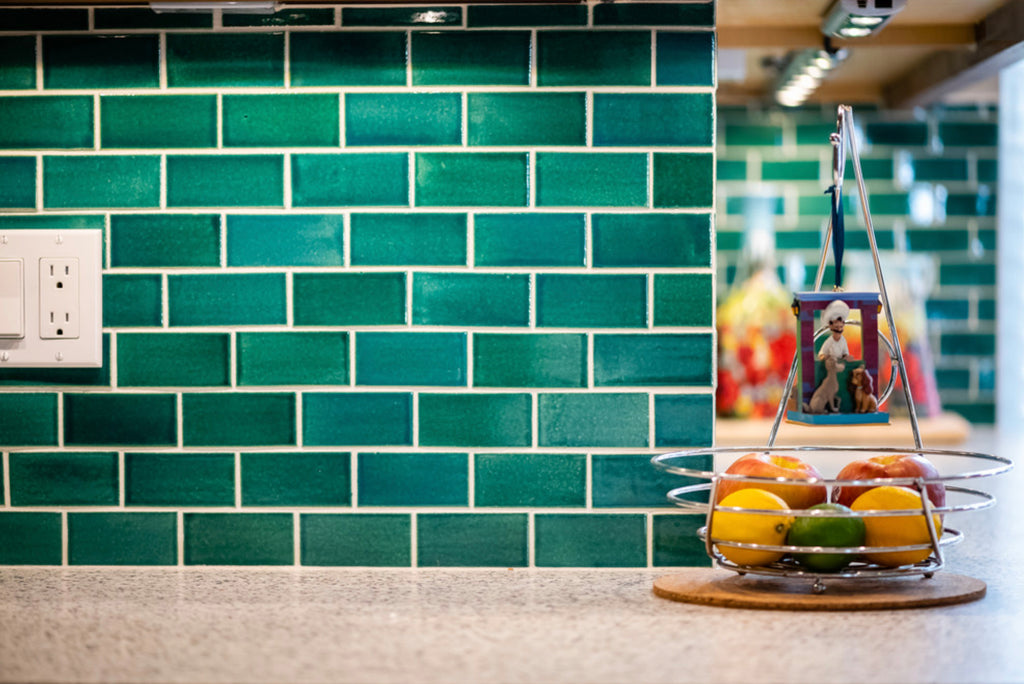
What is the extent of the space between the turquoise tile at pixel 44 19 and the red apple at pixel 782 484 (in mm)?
865

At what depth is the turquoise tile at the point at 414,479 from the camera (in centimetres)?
128

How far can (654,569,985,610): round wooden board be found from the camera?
3.50 ft

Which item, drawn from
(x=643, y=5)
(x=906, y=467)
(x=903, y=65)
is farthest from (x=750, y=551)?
(x=903, y=65)

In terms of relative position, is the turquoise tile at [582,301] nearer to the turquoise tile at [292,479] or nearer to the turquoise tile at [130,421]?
the turquoise tile at [292,479]

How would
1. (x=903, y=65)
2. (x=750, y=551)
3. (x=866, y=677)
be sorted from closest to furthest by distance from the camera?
1. (x=866, y=677)
2. (x=750, y=551)
3. (x=903, y=65)

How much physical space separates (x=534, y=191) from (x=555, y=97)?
0.11 meters

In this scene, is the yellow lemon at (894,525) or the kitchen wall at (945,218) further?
the kitchen wall at (945,218)

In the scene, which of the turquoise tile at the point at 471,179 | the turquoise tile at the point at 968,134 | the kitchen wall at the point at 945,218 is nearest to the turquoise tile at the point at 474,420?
the turquoise tile at the point at 471,179

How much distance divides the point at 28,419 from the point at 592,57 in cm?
75

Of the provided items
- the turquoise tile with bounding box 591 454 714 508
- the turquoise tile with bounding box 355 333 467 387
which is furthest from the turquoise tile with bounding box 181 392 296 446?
the turquoise tile with bounding box 591 454 714 508

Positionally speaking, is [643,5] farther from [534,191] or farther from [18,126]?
[18,126]

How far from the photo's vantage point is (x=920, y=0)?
4.46 ft

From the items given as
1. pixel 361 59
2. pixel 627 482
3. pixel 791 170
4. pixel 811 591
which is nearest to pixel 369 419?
pixel 627 482

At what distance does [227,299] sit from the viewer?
1.29m
